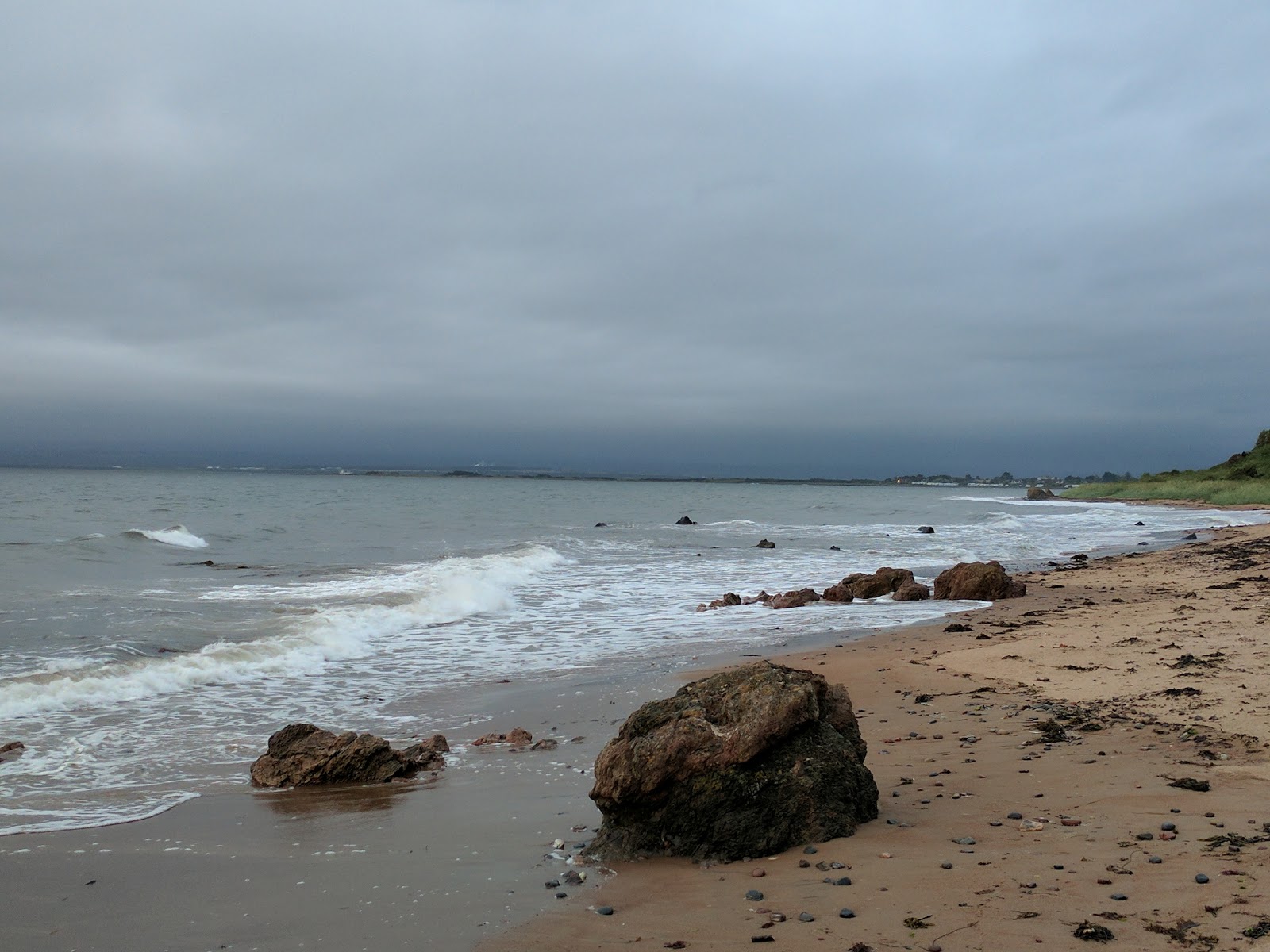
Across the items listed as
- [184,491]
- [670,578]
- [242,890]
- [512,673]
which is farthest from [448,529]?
[184,491]

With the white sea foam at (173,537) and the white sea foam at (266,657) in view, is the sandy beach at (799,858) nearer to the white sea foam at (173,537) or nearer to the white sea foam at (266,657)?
the white sea foam at (266,657)

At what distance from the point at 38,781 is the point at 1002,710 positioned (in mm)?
8056

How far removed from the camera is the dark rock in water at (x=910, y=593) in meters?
16.8

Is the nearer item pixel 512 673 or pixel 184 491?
pixel 512 673

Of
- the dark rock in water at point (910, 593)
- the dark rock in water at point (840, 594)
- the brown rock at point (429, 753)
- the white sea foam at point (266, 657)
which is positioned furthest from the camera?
the dark rock in water at point (840, 594)

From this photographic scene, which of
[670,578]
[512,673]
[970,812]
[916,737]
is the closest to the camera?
[970,812]

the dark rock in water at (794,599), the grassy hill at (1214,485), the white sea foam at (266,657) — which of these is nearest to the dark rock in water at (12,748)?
the white sea foam at (266,657)

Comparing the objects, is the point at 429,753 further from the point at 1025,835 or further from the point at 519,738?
the point at 1025,835

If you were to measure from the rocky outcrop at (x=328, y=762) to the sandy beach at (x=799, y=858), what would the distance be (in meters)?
0.24

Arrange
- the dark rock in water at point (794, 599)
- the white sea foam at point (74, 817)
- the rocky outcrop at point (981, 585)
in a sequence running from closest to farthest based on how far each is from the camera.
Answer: the white sea foam at point (74, 817) → the rocky outcrop at point (981, 585) → the dark rock in water at point (794, 599)

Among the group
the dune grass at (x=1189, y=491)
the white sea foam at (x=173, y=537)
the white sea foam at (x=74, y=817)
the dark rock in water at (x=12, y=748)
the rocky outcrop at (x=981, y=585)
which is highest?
the dune grass at (x=1189, y=491)

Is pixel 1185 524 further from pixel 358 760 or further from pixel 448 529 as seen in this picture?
pixel 358 760

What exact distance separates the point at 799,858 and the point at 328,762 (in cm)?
389

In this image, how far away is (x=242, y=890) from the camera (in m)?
4.53
